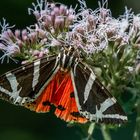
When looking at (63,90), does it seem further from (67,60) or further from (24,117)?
(24,117)

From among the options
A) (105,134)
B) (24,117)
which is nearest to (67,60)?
(105,134)

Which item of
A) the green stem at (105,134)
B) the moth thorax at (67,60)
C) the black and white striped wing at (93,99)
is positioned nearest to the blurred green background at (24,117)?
the green stem at (105,134)

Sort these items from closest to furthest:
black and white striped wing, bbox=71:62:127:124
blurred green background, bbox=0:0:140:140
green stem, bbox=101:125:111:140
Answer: black and white striped wing, bbox=71:62:127:124 < green stem, bbox=101:125:111:140 < blurred green background, bbox=0:0:140:140

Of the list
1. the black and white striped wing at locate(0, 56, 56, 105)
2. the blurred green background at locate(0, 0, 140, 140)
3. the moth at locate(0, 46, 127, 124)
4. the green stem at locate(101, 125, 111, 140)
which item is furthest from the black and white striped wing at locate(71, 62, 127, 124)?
the blurred green background at locate(0, 0, 140, 140)

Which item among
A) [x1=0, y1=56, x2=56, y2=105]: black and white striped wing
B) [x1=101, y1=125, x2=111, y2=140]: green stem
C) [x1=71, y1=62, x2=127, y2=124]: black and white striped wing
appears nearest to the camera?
[x1=71, y1=62, x2=127, y2=124]: black and white striped wing

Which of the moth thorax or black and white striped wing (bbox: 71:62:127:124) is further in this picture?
the moth thorax

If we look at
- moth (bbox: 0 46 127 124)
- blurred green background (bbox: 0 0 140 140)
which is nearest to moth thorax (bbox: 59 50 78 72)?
moth (bbox: 0 46 127 124)

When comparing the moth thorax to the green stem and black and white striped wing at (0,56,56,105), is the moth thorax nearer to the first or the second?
black and white striped wing at (0,56,56,105)

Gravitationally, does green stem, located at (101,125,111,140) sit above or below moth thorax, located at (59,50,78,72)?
below
